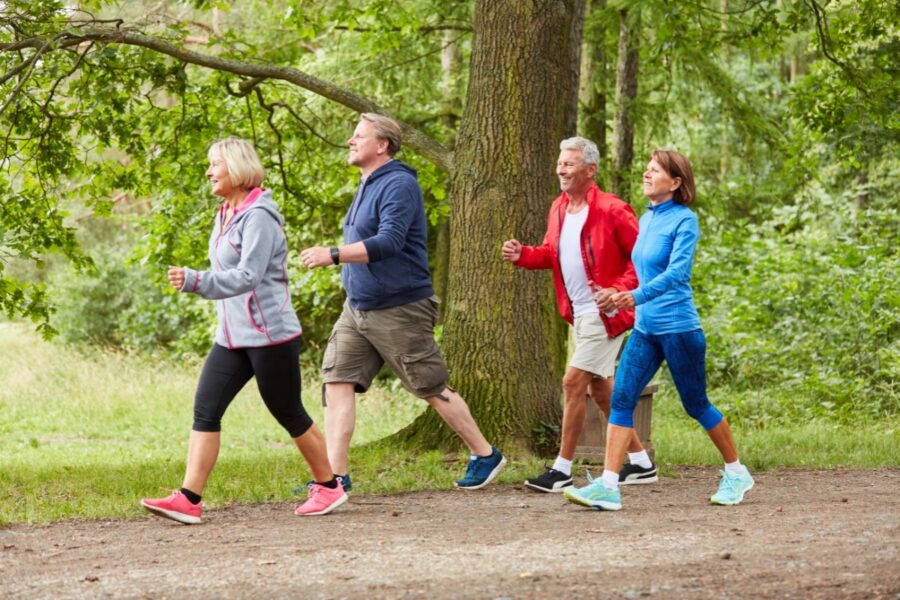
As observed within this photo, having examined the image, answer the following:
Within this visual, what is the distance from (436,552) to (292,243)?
1216 cm

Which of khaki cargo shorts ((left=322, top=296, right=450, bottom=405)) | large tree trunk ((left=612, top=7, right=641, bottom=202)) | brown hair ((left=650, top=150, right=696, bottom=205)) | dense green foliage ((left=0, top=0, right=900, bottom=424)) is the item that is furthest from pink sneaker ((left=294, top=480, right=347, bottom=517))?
large tree trunk ((left=612, top=7, right=641, bottom=202))

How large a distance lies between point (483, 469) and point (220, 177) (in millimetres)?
2454

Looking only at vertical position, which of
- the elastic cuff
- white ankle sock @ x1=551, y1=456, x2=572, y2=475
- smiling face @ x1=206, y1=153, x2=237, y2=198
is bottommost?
white ankle sock @ x1=551, y1=456, x2=572, y2=475

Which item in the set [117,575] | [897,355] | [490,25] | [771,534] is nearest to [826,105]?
[897,355]

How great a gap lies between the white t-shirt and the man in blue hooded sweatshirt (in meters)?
0.81

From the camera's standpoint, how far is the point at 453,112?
17547 millimetres

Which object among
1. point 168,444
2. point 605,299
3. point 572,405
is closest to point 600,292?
point 605,299

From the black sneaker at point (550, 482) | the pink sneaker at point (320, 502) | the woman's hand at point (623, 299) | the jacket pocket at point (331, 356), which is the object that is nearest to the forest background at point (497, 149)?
the black sneaker at point (550, 482)

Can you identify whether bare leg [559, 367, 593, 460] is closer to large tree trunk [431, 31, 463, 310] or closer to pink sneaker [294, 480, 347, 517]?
pink sneaker [294, 480, 347, 517]

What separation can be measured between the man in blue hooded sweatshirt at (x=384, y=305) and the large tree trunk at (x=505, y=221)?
123cm

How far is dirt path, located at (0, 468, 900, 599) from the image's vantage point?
4.30 metres

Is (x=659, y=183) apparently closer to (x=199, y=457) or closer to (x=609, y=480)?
(x=609, y=480)

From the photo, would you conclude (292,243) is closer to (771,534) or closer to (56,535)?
(56,535)

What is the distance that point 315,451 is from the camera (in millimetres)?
6305
